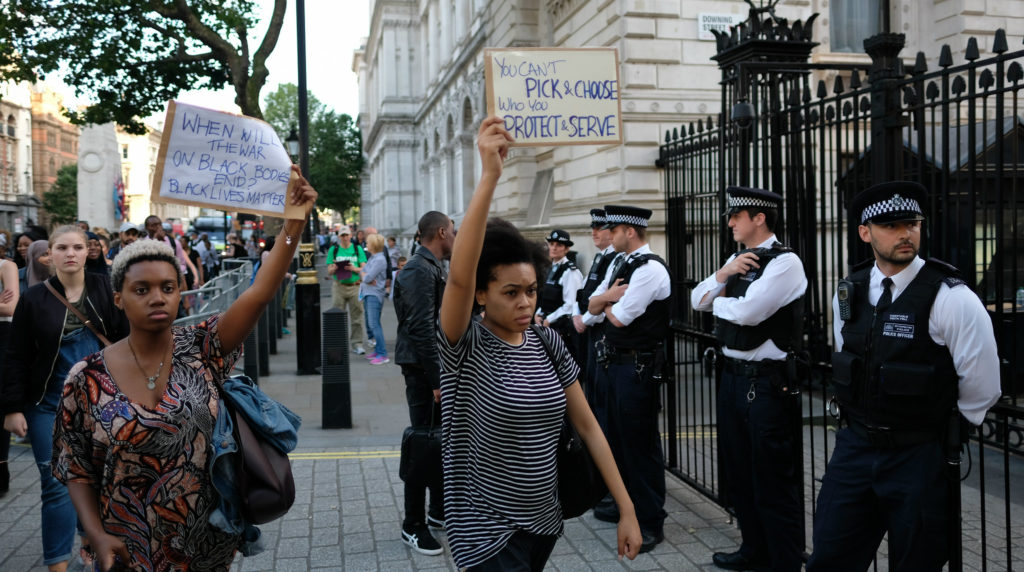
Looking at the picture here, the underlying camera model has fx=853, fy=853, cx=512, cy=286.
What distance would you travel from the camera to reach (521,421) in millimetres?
2996

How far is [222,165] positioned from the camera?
3.56 meters

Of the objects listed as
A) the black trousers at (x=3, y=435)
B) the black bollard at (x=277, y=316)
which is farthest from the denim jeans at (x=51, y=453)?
the black bollard at (x=277, y=316)

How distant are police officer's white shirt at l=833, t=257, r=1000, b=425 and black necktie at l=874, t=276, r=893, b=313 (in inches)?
7.9

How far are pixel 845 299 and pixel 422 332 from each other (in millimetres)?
2473

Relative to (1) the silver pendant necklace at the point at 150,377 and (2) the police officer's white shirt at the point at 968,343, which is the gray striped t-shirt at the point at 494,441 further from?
(2) the police officer's white shirt at the point at 968,343

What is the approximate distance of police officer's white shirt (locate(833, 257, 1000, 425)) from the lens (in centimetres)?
344

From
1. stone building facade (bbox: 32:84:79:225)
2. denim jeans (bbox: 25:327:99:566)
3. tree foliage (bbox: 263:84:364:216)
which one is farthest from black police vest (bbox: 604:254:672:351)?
stone building facade (bbox: 32:84:79:225)

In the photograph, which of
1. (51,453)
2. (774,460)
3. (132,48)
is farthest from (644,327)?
(132,48)

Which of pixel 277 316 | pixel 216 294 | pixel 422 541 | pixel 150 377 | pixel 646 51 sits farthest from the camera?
pixel 277 316

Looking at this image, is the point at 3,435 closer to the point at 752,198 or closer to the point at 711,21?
the point at 752,198

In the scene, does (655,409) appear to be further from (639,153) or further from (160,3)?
(160,3)

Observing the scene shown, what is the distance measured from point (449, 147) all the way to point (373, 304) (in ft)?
61.9

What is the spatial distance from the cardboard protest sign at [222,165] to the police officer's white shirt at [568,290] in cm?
514

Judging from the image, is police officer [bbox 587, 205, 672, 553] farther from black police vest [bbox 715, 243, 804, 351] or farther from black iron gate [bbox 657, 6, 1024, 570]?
black police vest [bbox 715, 243, 804, 351]
